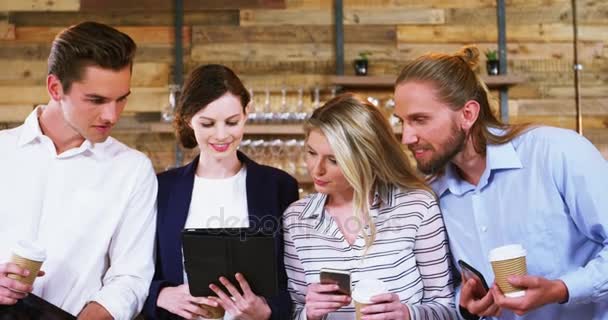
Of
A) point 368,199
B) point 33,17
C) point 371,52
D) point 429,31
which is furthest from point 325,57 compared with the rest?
point 368,199

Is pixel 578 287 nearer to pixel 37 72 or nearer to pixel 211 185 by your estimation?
pixel 211 185

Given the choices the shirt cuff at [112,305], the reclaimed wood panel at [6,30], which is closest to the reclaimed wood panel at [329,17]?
the reclaimed wood panel at [6,30]

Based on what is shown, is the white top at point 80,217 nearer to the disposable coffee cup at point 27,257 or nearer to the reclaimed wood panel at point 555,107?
the disposable coffee cup at point 27,257

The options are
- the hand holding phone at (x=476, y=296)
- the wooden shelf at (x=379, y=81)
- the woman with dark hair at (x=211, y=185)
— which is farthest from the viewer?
the wooden shelf at (x=379, y=81)

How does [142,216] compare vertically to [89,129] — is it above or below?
below

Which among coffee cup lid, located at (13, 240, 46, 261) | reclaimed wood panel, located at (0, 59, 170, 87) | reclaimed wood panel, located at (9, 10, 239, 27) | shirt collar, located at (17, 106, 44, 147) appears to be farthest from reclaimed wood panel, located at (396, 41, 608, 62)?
coffee cup lid, located at (13, 240, 46, 261)

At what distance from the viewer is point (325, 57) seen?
5332mm

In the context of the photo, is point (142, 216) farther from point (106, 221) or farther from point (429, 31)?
point (429, 31)

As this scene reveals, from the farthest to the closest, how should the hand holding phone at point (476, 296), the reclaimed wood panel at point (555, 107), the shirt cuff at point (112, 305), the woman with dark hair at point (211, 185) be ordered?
the reclaimed wood panel at point (555, 107)
the woman with dark hair at point (211, 185)
the shirt cuff at point (112, 305)
the hand holding phone at point (476, 296)

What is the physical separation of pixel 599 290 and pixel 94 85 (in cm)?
157

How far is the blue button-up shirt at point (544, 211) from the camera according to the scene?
2.01 meters

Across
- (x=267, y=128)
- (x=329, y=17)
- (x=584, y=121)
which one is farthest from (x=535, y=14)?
(x=267, y=128)

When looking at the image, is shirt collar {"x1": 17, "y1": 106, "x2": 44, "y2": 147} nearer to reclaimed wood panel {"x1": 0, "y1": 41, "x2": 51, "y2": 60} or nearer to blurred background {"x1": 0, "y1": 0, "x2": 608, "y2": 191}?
blurred background {"x1": 0, "y1": 0, "x2": 608, "y2": 191}

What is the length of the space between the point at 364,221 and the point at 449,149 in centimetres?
34
